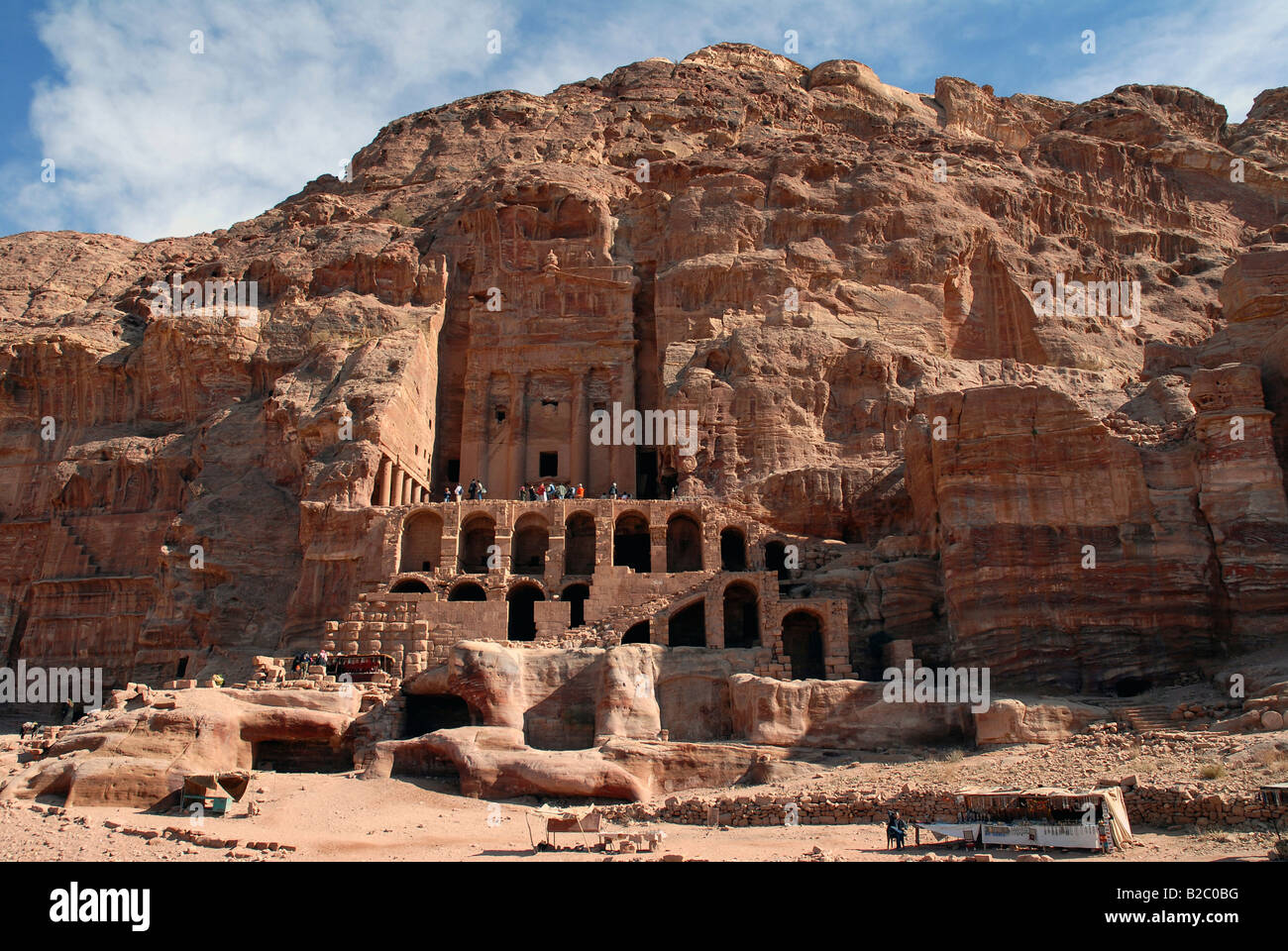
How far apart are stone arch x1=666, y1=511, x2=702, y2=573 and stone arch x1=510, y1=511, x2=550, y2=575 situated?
4.33 metres

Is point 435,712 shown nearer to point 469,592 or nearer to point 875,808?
point 469,592

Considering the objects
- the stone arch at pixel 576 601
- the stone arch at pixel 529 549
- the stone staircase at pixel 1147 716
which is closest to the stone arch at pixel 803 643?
the stone arch at pixel 576 601

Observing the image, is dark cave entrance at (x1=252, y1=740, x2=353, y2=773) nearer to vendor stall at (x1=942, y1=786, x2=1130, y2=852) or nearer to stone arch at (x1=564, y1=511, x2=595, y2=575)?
stone arch at (x1=564, y1=511, x2=595, y2=575)

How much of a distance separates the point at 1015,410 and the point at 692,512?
11.0m

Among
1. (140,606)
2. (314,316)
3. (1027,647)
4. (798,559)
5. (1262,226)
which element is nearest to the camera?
(1027,647)

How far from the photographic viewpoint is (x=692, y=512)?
3778 cm

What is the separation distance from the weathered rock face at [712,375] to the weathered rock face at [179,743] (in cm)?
438

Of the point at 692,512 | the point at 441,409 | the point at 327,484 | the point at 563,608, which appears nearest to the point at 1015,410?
the point at 692,512

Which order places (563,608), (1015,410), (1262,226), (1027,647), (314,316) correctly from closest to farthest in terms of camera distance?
(1027,647), (1015,410), (563,608), (314,316), (1262,226)

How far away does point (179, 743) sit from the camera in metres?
26.0

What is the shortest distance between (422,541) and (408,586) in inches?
92.1

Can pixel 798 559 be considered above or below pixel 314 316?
below

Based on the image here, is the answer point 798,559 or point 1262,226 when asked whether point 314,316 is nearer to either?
point 798,559

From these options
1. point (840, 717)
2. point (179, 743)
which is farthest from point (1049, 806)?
point (179, 743)
